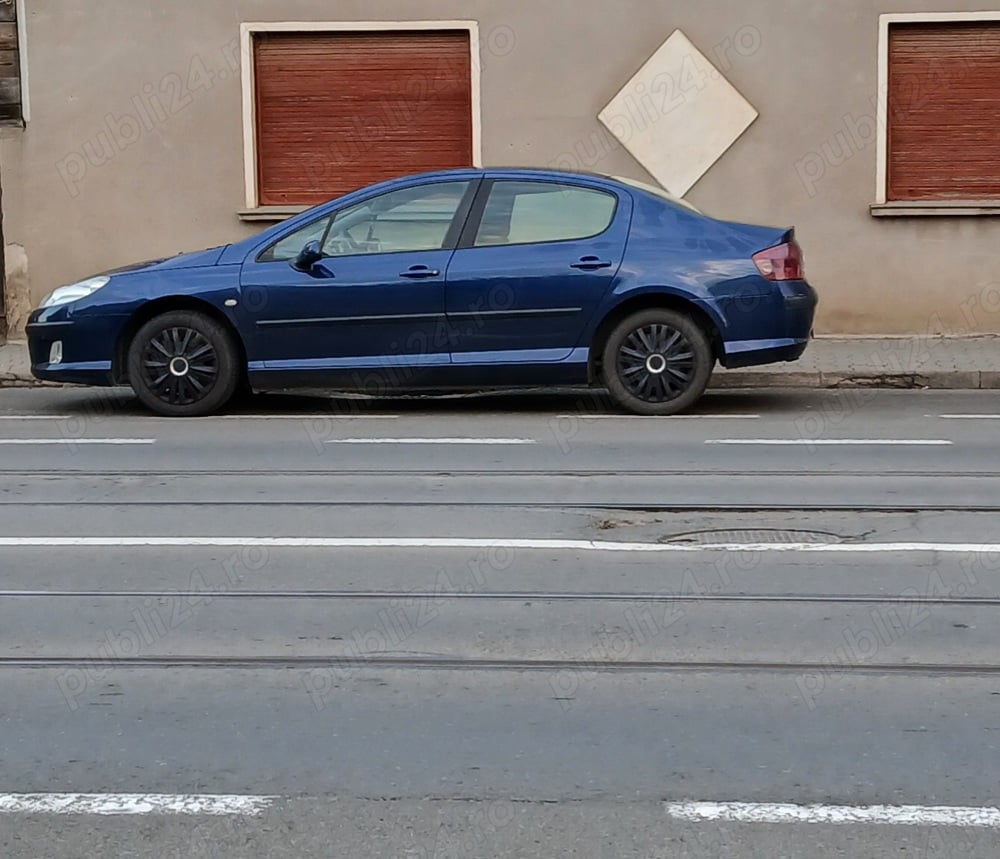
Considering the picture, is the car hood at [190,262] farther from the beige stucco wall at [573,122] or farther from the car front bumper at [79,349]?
the beige stucco wall at [573,122]

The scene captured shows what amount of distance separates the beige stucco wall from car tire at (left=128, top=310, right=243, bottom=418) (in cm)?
511

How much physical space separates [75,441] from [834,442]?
15.2 ft

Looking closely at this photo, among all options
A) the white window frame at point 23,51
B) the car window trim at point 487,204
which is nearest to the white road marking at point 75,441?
the car window trim at point 487,204

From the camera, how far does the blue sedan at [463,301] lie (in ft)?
37.2

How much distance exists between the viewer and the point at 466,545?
7309 millimetres

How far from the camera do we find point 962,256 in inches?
633

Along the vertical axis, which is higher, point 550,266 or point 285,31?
point 285,31

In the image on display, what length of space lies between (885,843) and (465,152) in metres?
12.9

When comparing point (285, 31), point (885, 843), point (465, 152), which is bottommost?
point (885, 843)

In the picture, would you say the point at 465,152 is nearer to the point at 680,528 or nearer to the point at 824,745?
the point at 680,528

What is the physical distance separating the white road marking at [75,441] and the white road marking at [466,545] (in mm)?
3015

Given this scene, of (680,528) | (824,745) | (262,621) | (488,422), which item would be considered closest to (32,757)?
(262,621)

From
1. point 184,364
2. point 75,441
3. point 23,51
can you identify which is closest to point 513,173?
point 184,364

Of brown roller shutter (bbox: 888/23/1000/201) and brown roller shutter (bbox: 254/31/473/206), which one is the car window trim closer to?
brown roller shutter (bbox: 254/31/473/206)
